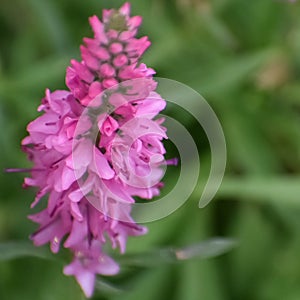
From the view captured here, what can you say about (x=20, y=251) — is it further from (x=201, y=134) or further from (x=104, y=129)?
(x=201, y=134)

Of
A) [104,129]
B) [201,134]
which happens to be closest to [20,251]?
[104,129]

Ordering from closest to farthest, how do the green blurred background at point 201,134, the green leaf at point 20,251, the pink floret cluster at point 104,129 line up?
the pink floret cluster at point 104,129 → the green leaf at point 20,251 → the green blurred background at point 201,134

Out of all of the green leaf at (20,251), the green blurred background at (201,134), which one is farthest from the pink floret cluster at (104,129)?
the green blurred background at (201,134)

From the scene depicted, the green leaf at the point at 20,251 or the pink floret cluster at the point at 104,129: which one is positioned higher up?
the pink floret cluster at the point at 104,129

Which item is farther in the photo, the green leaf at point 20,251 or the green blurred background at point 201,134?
the green blurred background at point 201,134

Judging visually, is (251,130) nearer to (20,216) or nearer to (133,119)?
(20,216)

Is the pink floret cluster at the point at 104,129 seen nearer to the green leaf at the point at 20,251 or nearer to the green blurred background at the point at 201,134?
the green leaf at the point at 20,251

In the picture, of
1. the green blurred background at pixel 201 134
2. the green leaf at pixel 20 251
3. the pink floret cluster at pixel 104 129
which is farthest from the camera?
the green blurred background at pixel 201 134

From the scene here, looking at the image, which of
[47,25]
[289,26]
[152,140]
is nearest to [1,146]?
[47,25]
